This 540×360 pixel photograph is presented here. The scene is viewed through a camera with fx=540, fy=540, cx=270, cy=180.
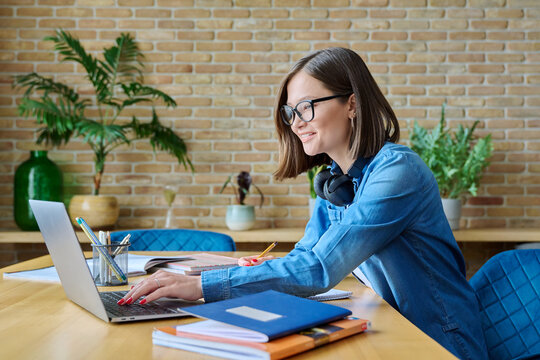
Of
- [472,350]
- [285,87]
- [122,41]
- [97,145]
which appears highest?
[122,41]

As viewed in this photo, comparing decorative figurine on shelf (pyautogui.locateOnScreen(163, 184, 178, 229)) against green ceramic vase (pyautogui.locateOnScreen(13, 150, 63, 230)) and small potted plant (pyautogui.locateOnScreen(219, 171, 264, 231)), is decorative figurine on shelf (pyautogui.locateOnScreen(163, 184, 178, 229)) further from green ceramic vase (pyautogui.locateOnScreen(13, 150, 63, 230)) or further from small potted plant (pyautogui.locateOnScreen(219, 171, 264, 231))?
green ceramic vase (pyautogui.locateOnScreen(13, 150, 63, 230))

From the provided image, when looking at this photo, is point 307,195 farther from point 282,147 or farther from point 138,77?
point 282,147

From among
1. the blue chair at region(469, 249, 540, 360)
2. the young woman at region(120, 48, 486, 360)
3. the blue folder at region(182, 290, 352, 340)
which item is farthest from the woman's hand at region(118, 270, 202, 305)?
the blue chair at region(469, 249, 540, 360)

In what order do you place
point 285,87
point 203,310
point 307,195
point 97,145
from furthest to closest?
point 307,195
point 97,145
point 285,87
point 203,310

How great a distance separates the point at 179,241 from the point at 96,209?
4.04 ft

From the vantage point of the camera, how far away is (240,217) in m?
3.51

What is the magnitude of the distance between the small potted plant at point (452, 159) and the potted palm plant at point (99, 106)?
1.57 meters

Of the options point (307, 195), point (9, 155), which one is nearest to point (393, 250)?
point (307, 195)

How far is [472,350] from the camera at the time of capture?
1354mm

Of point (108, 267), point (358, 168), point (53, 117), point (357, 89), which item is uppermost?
point (357, 89)

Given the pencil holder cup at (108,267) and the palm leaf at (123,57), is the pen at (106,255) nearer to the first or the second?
the pencil holder cup at (108,267)

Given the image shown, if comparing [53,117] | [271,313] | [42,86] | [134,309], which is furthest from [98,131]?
[271,313]

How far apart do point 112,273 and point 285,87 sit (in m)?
0.76

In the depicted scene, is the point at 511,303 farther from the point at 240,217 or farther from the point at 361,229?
the point at 240,217
